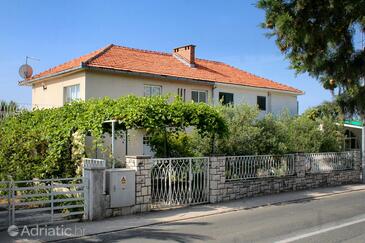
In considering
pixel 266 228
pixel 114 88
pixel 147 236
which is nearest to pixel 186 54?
pixel 114 88

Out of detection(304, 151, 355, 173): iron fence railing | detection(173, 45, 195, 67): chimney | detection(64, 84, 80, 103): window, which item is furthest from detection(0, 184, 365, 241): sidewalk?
detection(173, 45, 195, 67): chimney

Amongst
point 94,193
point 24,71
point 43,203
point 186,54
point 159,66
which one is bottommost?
point 43,203

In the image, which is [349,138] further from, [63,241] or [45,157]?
[63,241]

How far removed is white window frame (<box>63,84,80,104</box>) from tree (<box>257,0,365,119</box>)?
461 inches

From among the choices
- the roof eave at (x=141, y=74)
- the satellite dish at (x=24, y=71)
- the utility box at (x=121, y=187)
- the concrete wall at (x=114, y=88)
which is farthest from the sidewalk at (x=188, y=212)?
the satellite dish at (x=24, y=71)

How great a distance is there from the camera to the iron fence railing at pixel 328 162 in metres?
16.5

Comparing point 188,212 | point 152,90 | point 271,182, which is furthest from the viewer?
point 152,90

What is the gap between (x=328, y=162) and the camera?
17.5 meters

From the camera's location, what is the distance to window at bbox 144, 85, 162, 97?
20625 millimetres

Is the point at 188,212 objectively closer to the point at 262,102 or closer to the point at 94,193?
the point at 94,193

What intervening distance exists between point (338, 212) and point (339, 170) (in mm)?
7473

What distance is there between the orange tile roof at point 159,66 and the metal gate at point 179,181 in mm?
8301

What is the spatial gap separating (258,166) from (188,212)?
417cm

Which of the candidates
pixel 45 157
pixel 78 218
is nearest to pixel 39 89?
pixel 45 157
